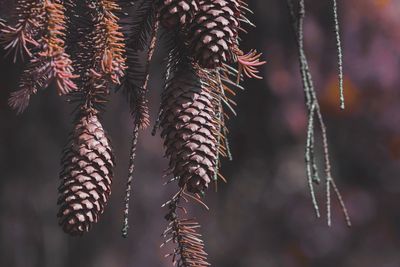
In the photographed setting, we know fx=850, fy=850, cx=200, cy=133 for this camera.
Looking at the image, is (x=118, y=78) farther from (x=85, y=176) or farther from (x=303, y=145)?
(x=303, y=145)

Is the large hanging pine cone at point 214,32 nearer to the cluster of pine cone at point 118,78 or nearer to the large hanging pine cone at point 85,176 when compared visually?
the cluster of pine cone at point 118,78

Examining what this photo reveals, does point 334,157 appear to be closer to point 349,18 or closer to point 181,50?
point 349,18

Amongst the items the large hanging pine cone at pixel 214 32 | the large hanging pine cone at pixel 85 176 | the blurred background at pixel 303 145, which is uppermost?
the blurred background at pixel 303 145

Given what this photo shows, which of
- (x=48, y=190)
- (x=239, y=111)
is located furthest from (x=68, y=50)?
(x=239, y=111)

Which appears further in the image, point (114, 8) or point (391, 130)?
point (391, 130)

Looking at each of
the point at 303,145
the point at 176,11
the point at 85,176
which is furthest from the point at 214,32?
the point at 303,145

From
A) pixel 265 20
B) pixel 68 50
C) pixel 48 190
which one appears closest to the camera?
pixel 68 50

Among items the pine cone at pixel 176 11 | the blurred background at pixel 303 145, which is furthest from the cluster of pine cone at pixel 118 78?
the blurred background at pixel 303 145
